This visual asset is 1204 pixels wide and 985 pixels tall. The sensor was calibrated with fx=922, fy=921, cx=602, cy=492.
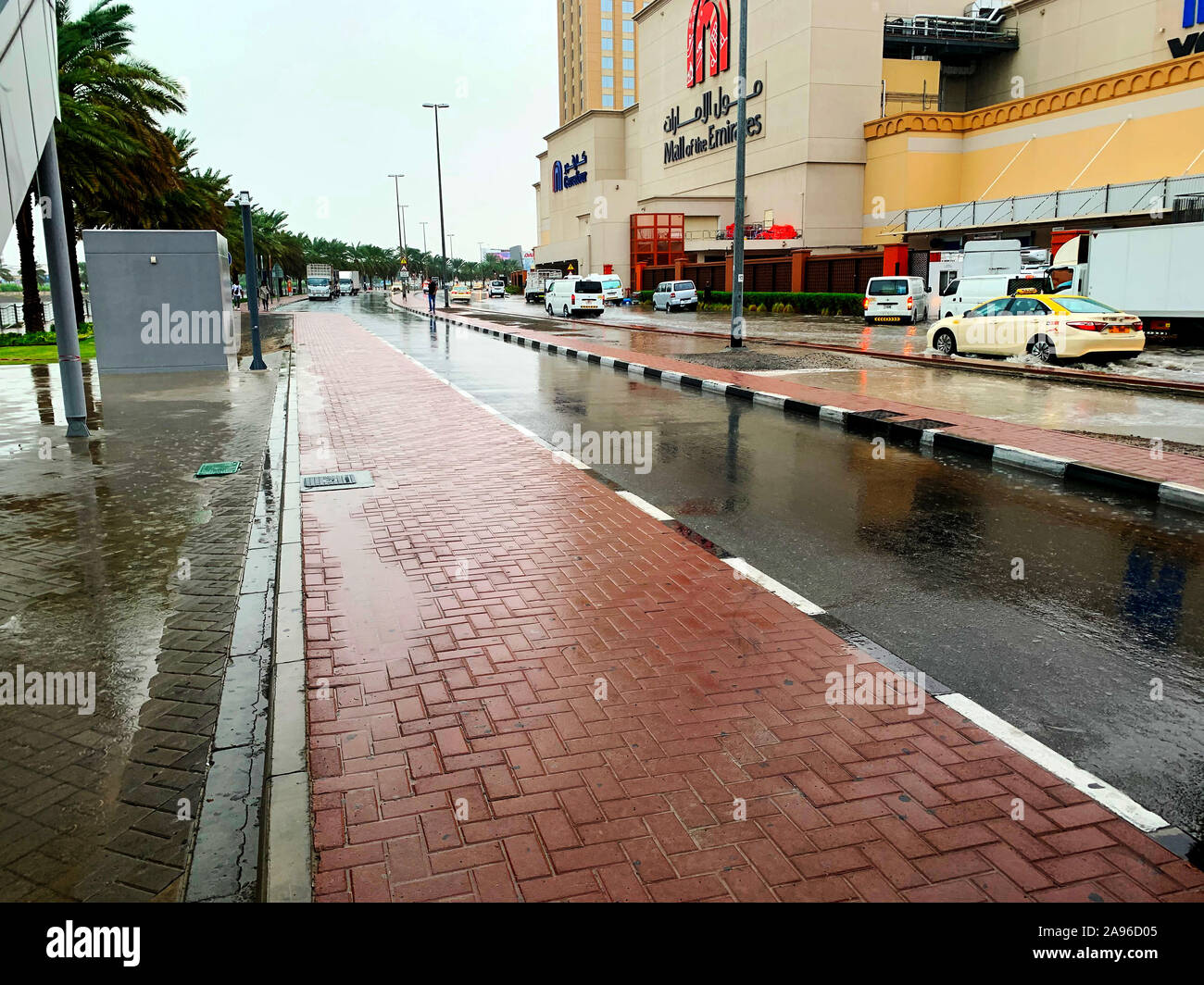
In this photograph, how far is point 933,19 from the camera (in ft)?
181

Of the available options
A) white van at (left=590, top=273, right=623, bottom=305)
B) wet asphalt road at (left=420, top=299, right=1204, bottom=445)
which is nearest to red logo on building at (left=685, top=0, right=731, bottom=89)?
→ white van at (left=590, top=273, right=623, bottom=305)

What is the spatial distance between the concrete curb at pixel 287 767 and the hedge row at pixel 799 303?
3719 cm

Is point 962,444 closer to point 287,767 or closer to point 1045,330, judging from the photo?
point 287,767

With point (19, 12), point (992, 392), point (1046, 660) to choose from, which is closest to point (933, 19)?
point (992, 392)

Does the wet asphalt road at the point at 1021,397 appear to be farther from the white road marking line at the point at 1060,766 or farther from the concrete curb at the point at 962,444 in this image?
the white road marking line at the point at 1060,766

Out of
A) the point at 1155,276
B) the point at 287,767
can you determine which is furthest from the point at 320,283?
the point at 287,767

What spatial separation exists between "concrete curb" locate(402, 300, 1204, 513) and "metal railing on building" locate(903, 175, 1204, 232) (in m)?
27.3

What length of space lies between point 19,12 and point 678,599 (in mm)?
9605

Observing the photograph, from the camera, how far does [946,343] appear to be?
21141 mm

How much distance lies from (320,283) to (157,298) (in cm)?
6779

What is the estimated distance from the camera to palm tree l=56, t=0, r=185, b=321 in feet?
79.7

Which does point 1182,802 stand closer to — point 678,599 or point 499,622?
point 678,599
